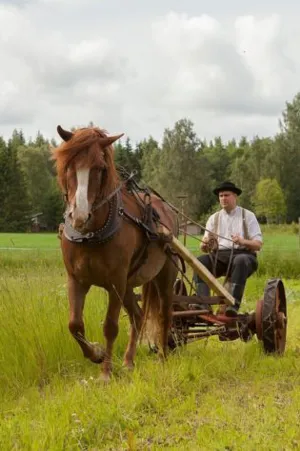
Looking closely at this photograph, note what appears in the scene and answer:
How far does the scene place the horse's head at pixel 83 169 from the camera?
4.79 m

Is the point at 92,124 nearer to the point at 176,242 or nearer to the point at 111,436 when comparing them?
the point at 176,242

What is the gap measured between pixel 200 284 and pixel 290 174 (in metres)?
55.3

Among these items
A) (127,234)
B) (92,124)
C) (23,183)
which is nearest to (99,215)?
(127,234)

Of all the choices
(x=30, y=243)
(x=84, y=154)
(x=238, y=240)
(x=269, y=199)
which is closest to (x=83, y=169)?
(x=84, y=154)

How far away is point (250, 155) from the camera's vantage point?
64.6 metres

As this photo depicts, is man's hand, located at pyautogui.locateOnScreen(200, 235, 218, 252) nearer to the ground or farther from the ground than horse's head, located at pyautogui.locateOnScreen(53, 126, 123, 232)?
nearer to the ground

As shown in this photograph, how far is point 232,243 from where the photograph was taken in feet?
23.8

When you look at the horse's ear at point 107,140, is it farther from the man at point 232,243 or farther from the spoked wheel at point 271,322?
the spoked wheel at point 271,322

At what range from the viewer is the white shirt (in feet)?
23.8

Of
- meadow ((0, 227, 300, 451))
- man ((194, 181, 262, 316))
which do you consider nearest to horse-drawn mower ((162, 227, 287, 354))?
meadow ((0, 227, 300, 451))

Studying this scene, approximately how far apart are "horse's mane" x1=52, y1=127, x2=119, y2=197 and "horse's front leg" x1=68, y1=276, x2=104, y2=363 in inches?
31.5

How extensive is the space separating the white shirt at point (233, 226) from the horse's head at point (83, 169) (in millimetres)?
2336

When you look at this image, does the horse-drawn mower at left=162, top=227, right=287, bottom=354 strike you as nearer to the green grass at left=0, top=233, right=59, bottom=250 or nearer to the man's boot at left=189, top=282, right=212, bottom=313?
the man's boot at left=189, top=282, right=212, bottom=313

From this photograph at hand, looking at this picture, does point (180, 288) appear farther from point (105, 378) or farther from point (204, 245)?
point (105, 378)
